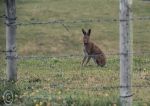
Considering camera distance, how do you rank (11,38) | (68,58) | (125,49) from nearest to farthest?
(125,49) → (11,38) → (68,58)

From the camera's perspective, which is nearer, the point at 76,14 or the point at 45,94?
the point at 45,94

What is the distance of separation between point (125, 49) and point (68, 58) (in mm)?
6403

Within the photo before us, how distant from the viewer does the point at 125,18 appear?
24.2 ft

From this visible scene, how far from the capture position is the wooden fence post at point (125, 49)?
7.38 meters

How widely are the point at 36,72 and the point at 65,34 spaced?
1340 centimetres

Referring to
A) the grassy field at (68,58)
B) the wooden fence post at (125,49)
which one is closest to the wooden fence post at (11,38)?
the grassy field at (68,58)

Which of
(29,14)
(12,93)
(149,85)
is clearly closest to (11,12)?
(12,93)

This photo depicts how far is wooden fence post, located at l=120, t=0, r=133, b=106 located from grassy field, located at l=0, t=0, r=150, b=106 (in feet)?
0.73

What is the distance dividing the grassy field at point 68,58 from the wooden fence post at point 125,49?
22 centimetres

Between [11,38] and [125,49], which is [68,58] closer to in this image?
[11,38]

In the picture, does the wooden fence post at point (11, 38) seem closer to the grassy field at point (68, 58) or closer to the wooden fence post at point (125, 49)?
the grassy field at point (68, 58)

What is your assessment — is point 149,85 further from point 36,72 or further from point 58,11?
point 58,11

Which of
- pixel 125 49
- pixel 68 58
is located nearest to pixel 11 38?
pixel 125 49

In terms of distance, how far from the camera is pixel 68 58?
13.8m
